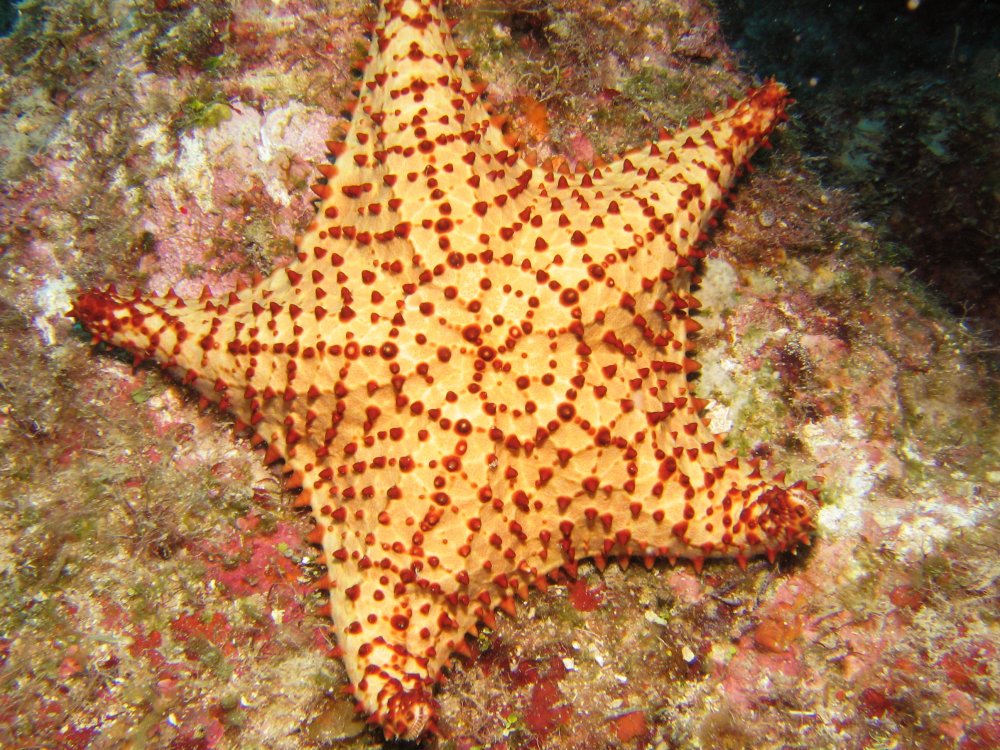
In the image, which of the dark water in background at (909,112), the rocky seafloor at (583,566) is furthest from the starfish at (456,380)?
the dark water in background at (909,112)

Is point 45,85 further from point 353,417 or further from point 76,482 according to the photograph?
point 353,417

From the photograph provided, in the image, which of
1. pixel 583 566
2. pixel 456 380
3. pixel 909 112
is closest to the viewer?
pixel 456 380

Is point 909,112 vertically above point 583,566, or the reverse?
point 909,112

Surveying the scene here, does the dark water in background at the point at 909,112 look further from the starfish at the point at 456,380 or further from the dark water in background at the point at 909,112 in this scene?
the starfish at the point at 456,380

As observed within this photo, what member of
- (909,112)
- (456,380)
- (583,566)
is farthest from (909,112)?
(583,566)

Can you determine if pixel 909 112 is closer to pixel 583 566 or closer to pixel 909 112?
pixel 909 112

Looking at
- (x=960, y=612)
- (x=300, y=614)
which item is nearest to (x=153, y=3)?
(x=300, y=614)

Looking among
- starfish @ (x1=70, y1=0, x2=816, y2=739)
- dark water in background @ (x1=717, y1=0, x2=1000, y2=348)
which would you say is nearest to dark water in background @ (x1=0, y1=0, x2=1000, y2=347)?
dark water in background @ (x1=717, y1=0, x2=1000, y2=348)

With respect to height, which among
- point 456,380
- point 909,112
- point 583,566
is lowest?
point 583,566
